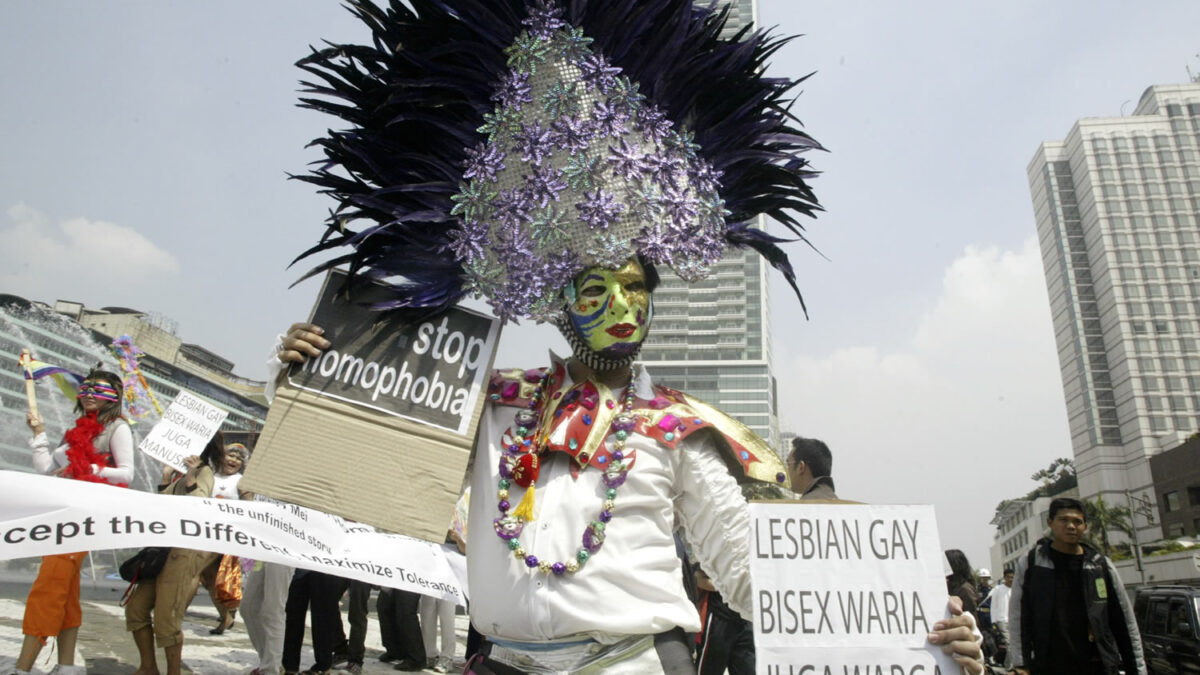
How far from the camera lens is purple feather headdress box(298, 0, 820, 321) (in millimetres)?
2723

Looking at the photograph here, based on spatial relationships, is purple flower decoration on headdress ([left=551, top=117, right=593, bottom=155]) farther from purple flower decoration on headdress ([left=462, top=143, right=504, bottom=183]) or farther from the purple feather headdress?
purple flower decoration on headdress ([left=462, top=143, right=504, bottom=183])

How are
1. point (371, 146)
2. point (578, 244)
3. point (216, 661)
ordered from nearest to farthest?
1. point (578, 244)
2. point (371, 146)
3. point (216, 661)

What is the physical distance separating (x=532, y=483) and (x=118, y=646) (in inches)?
205

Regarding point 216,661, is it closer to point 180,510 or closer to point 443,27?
point 180,510

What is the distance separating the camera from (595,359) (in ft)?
9.16

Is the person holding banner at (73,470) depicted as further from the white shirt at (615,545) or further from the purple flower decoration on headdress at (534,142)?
the purple flower decoration on headdress at (534,142)

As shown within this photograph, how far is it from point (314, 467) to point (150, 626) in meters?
3.38

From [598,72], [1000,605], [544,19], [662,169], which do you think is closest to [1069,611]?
[662,169]

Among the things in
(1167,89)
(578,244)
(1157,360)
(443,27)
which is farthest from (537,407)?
(1167,89)

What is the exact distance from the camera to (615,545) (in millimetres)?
2434

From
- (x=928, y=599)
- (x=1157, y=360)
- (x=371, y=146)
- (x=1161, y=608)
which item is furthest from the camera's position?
(x=1157, y=360)

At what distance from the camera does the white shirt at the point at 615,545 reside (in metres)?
2.34

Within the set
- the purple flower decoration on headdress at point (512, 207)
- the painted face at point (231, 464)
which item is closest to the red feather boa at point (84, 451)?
the painted face at point (231, 464)

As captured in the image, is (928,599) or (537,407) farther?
(537,407)
